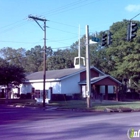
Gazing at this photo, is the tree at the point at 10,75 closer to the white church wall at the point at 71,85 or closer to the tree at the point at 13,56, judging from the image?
the white church wall at the point at 71,85

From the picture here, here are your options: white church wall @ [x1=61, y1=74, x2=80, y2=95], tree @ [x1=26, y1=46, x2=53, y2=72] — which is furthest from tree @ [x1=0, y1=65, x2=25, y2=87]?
tree @ [x1=26, y1=46, x2=53, y2=72]

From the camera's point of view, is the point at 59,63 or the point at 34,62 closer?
the point at 59,63

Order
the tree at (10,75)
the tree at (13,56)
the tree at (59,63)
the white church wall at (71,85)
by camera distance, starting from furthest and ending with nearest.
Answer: the tree at (13,56), the tree at (59,63), the white church wall at (71,85), the tree at (10,75)

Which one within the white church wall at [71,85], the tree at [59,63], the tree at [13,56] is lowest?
the white church wall at [71,85]

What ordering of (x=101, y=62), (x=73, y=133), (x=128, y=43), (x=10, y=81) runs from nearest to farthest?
1. (x=73, y=133)
2. (x=10, y=81)
3. (x=128, y=43)
4. (x=101, y=62)

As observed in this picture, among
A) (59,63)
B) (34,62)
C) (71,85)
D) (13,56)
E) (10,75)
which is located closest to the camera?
(10,75)

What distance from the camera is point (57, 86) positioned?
45.7 m

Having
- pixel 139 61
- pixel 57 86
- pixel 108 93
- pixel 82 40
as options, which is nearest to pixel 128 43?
pixel 139 61

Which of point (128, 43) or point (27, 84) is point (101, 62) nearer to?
point (128, 43)

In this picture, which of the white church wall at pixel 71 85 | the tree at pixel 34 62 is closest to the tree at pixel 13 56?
the tree at pixel 34 62

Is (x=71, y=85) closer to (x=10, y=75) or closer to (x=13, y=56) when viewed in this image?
(x=10, y=75)

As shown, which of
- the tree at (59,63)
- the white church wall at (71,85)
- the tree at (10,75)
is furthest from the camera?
the tree at (59,63)

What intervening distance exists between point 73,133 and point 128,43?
146 ft

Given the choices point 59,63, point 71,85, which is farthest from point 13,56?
point 71,85
